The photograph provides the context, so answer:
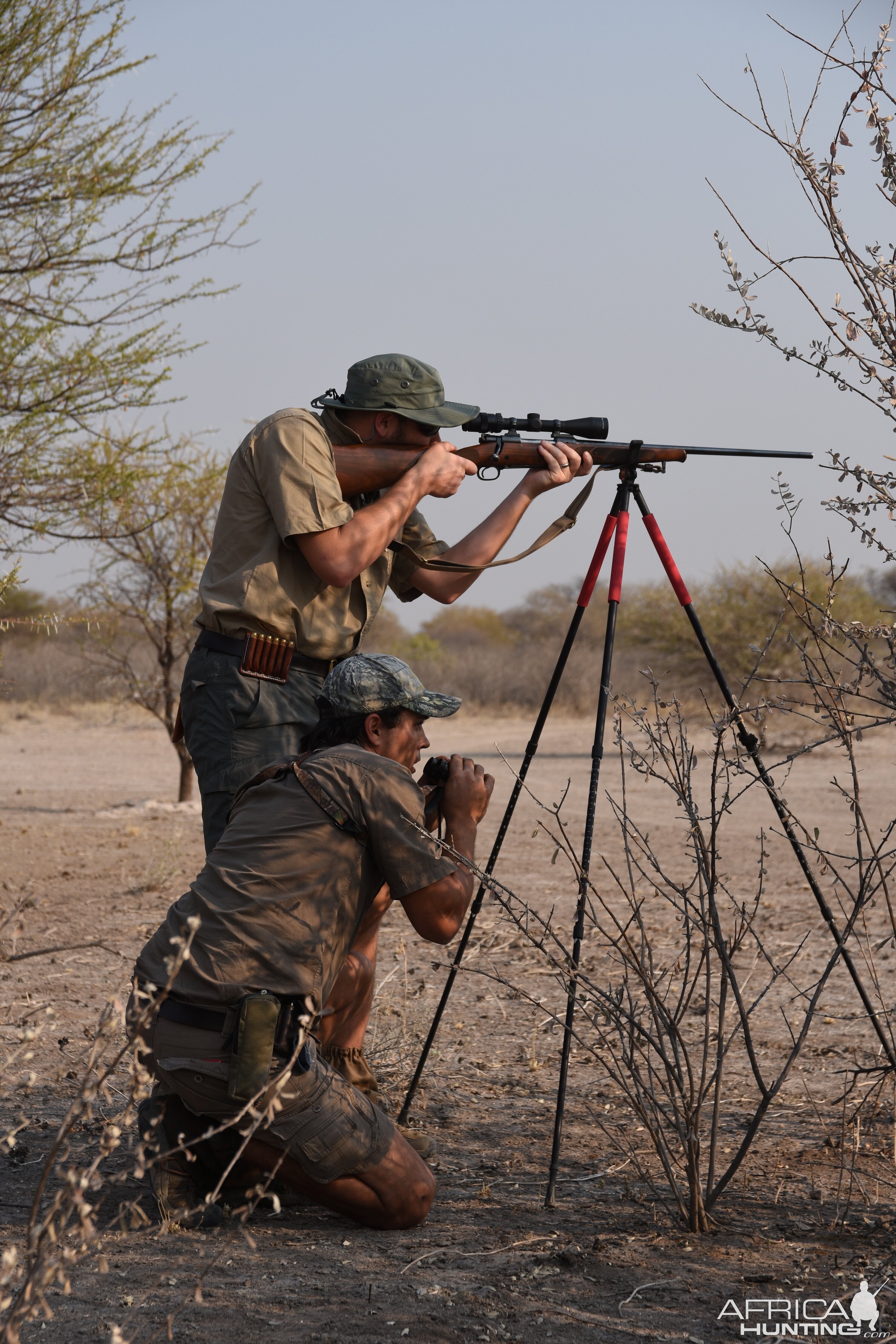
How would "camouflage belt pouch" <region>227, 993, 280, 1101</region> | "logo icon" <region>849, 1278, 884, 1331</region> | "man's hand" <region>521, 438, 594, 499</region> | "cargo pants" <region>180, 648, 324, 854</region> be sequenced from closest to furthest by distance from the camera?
"logo icon" <region>849, 1278, 884, 1331</region> < "camouflage belt pouch" <region>227, 993, 280, 1101</region> < "cargo pants" <region>180, 648, 324, 854</region> < "man's hand" <region>521, 438, 594, 499</region>

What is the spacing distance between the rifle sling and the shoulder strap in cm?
104

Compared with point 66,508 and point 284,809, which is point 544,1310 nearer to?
point 284,809

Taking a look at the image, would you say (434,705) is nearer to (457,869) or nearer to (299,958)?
(457,869)

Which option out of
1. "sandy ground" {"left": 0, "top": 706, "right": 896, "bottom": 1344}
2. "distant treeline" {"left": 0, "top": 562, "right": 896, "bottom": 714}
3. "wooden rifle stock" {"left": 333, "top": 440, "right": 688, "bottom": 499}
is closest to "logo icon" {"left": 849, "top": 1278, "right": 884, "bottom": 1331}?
"sandy ground" {"left": 0, "top": 706, "right": 896, "bottom": 1344}

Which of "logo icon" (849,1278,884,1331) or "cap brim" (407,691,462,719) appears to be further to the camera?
"cap brim" (407,691,462,719)

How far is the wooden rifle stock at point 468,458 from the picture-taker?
3.21 meters

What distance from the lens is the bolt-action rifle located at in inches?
127

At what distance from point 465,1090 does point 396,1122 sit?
354 millimetres

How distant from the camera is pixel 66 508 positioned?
22.6ft

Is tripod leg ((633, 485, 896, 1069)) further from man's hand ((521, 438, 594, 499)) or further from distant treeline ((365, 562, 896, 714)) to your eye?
distant treeline ((365, 562, 896, 714))

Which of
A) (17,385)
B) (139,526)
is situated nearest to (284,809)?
(17,385)

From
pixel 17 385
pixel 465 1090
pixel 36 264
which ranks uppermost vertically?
pixel 36 264

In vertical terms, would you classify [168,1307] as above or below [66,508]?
below

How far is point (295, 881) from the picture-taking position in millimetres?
2619
